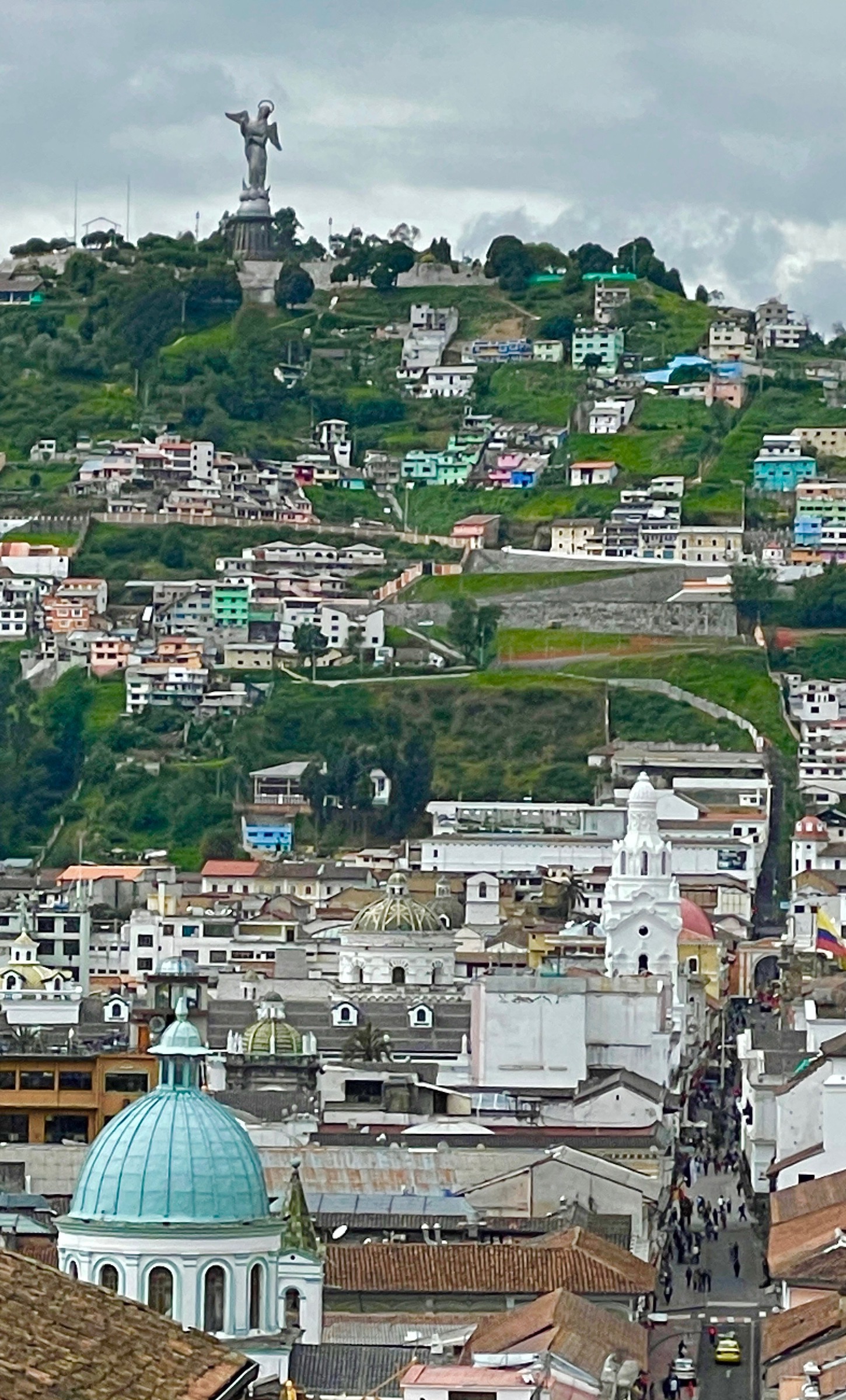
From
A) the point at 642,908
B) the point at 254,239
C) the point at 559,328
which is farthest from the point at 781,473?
the point at 642,908

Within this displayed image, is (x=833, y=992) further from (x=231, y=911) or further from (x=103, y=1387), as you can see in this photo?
(x=103, y=1387)

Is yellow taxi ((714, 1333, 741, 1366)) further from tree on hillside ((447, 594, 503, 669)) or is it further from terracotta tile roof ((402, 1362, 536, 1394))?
tree on hillside ((447, 594, 503, 669))

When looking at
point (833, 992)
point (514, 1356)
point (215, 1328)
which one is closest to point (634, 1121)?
point (833, 992)

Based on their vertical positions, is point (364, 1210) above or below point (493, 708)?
below

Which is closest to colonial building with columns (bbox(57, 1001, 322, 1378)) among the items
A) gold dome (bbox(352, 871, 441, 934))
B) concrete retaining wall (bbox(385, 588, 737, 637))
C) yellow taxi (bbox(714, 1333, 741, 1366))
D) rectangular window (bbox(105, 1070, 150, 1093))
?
yellow taxi (bbox(714, 1333, 741, 1366))

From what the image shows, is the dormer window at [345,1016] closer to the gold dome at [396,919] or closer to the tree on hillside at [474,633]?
the gold dome at [396,919]

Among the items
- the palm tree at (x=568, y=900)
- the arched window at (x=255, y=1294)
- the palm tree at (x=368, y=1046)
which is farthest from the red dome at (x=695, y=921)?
the arched window at (x=255, y=1294)

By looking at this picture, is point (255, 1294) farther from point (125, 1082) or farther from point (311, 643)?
point (311, 643)
